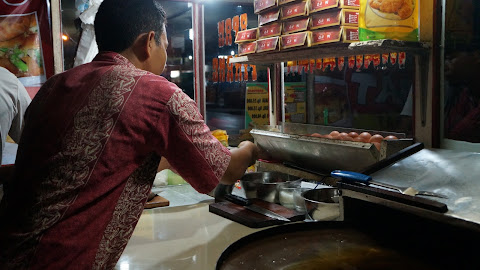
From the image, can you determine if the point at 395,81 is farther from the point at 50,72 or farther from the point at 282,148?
the point at 50,72

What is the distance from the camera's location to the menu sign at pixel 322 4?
2146 millimetres

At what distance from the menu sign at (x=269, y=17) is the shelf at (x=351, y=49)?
20 cm

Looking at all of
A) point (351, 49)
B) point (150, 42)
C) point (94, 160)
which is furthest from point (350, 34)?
point (94, 160)

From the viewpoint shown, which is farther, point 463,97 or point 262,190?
point 262,190

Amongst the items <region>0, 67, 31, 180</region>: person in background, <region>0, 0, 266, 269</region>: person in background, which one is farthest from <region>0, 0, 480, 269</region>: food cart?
<region>0, 67, 31, 180</region>: person in background

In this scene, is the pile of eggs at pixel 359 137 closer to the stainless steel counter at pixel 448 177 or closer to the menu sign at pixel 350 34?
the stainless steel counter at pixel 448 177

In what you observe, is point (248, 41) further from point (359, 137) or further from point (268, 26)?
point (359, 137)

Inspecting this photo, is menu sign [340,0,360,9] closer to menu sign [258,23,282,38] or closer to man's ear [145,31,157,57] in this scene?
menu sign [258,23,282,38]

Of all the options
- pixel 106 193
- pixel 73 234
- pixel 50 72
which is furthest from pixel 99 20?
pixel 50 72

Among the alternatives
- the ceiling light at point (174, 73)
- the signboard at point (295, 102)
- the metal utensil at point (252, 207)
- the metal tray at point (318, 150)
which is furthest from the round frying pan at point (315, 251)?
the ceiling light at point (174, 73)

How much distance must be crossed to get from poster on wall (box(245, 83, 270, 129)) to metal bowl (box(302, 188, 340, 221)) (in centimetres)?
206

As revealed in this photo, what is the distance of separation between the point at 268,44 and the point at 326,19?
51cm

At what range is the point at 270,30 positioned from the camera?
8.64ft

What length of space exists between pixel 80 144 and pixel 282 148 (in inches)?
60.3
